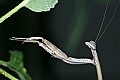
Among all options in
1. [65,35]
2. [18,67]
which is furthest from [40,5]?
[65,35]

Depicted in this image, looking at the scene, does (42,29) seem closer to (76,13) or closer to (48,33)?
(48,33)

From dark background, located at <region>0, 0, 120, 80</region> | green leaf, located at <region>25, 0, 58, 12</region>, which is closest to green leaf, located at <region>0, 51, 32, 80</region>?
green leaf, located at <region>25, 0, 58, 12</region>

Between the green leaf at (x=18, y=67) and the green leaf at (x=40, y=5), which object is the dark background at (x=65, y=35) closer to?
the green leaf at (x=18, y=67)

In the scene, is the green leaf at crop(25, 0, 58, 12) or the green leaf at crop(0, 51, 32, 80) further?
the green leaf at crop(0, 51, 32, 80)

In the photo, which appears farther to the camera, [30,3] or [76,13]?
[76,13]

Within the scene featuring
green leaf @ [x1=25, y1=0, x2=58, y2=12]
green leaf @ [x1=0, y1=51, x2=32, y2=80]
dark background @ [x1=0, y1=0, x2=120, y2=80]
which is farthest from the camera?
dark background @ [x1=0, y1=0, x2=120, y2=80]

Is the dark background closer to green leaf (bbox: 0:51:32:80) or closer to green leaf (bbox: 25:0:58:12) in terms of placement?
green leaf (bbox: 0:51:32:80)

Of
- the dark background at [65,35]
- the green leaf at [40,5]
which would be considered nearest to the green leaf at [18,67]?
the green leaf at [40,5]

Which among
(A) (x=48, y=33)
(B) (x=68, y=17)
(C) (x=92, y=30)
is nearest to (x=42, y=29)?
(A) (x=48, y=33)
